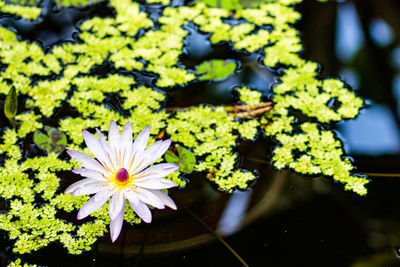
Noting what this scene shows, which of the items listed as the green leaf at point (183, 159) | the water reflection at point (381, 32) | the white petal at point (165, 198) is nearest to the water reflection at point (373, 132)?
the water reflection at point (381, 32)

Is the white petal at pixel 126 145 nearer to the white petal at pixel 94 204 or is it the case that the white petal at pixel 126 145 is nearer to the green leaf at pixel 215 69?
the white petal at pixel 94 204

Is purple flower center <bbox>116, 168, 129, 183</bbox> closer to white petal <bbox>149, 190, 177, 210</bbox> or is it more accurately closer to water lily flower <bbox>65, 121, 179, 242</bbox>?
water lily flower <bbox>65, 121, 179, 242</bbox>

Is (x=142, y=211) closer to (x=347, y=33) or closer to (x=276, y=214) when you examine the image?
(x=276, y=214)

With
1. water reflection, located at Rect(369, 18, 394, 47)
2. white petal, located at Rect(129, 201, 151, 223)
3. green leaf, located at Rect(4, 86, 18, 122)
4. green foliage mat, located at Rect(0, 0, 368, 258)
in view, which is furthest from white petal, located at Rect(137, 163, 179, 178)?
water reflection, located at Rect(369, 18, 394, 47)

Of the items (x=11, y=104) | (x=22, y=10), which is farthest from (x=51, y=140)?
(x=22, y=10)

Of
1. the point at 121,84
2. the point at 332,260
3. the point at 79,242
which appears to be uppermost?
the point at 121,84

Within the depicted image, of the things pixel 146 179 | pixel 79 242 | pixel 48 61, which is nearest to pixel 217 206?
pixel 146 179

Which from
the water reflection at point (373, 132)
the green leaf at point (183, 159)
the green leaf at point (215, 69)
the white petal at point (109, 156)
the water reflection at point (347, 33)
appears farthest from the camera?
the water reflection at point (347, 33)

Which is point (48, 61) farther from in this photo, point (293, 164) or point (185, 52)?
point (293, 164)
